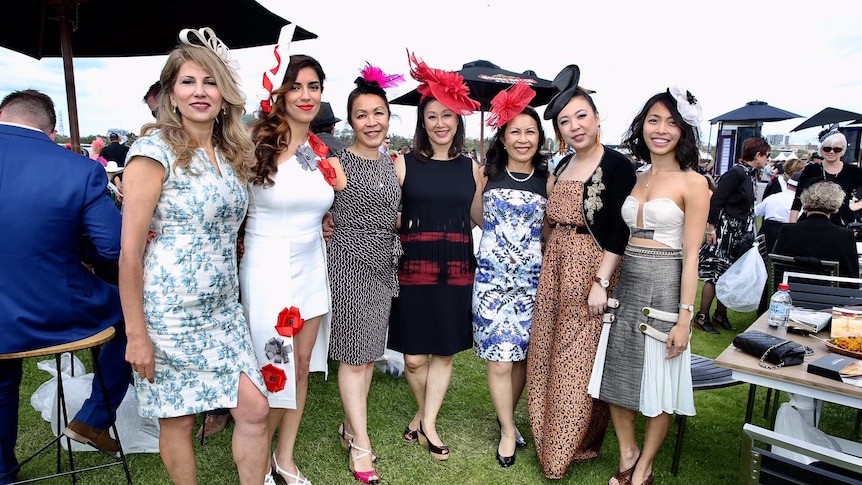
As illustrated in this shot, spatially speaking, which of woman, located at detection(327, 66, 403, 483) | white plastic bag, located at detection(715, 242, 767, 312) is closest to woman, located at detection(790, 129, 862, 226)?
white plastic bag, located at detection(715, 242, 767, 312)

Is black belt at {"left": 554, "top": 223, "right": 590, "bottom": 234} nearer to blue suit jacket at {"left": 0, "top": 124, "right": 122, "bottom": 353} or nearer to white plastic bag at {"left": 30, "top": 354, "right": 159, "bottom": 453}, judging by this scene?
blue suit jacket at {"left": 0, "top": 124, "right": 122, "bottom": 353}

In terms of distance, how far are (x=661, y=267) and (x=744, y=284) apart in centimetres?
297

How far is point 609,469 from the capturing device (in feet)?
9.46

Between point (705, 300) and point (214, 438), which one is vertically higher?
point (705, 300)

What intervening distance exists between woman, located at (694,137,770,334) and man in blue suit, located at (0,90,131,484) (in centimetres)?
542

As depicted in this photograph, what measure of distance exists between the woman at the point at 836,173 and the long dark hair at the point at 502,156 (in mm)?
3916

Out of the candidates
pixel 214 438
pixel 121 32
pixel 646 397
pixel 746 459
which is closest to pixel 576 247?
pixel 646 397

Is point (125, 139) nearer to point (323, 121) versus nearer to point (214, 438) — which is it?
point (323, 121)

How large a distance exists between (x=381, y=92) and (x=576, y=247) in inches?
50.3

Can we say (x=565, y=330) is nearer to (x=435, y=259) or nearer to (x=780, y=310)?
Answer: (x=435, y=259)

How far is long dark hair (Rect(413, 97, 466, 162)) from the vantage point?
9.45 feet

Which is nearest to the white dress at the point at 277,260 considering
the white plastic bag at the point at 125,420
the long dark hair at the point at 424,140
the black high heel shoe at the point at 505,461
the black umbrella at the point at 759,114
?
the long dark hair at the point at 424,140

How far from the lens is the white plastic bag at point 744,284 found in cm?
475

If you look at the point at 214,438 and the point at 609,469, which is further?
the point at 214,438
